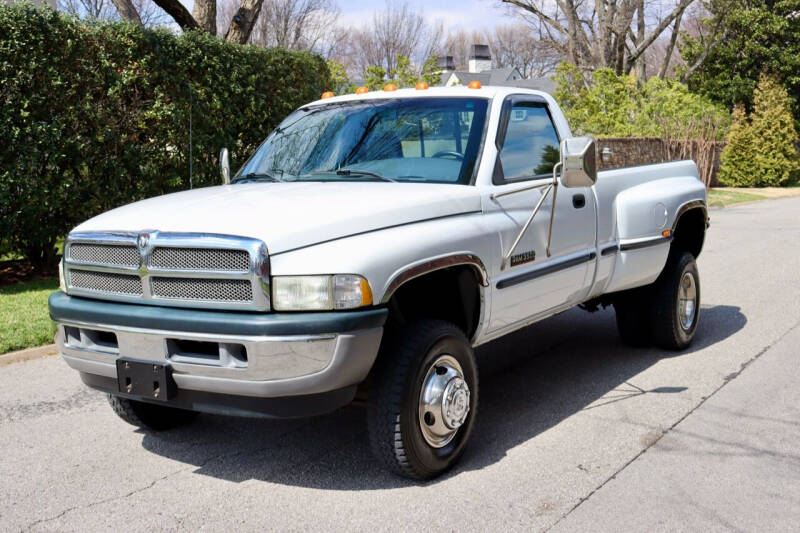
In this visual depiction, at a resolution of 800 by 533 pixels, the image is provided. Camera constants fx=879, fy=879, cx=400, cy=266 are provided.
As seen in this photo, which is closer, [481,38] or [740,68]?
[740,68]

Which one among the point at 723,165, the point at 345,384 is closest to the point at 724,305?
the point at 345,384

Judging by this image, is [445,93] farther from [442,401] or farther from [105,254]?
[105,254]

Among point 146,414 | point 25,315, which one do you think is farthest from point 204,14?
point 146,414

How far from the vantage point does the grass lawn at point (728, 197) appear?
25298 millimetres

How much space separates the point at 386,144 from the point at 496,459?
192 cm

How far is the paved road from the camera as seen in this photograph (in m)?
4.00

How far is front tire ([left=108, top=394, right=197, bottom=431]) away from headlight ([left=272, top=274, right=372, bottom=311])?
1.60 metres

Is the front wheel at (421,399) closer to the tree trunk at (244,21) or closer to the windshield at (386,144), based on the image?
the windshield at (386,144)

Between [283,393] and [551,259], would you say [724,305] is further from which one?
[283,393]

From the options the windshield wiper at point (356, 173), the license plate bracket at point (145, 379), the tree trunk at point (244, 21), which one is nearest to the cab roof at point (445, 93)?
the windshield wiper at point (356, 173)

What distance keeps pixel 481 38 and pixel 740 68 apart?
61020mm

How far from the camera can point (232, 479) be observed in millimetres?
4484

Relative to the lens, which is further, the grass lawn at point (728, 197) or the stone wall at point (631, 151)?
the grass lawn at point (728, 197)

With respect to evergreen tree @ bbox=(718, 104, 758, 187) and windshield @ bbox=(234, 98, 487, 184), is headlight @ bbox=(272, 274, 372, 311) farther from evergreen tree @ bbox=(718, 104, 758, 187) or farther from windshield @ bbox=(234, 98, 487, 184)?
evergreen tree @ bbox=(718, 104, 758, 187)
